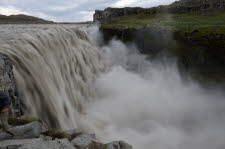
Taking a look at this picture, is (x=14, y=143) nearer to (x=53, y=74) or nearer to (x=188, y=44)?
(x=53, y=74)

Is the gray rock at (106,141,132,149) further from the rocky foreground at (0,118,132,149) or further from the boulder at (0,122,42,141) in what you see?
the boulder at (0,122,42,141)

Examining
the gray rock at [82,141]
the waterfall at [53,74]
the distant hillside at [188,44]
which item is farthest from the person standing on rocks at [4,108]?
the distant hillside at [188,44]

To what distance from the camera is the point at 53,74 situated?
52.5 feet

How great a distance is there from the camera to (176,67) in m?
28.7

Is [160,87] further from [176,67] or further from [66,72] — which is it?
[66,72]

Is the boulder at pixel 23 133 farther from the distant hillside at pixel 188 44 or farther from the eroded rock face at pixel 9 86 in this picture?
the distant hillside at pixel 188 44

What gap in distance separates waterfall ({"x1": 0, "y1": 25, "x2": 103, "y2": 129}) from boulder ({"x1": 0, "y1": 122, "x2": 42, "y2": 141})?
159 inches

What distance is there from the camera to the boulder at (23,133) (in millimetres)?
7283

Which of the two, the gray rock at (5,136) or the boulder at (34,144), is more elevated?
the gray rock at (5,136)

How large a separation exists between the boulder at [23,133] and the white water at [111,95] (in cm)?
416

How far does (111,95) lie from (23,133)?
16.5 meters

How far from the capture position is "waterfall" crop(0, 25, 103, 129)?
12.3 metres

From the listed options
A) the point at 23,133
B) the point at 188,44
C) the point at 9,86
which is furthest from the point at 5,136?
the point at 188,44

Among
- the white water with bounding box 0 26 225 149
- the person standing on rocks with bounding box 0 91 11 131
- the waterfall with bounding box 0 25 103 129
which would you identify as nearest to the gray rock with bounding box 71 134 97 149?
the person standing on rocks with bounding box 0 91 11 131
